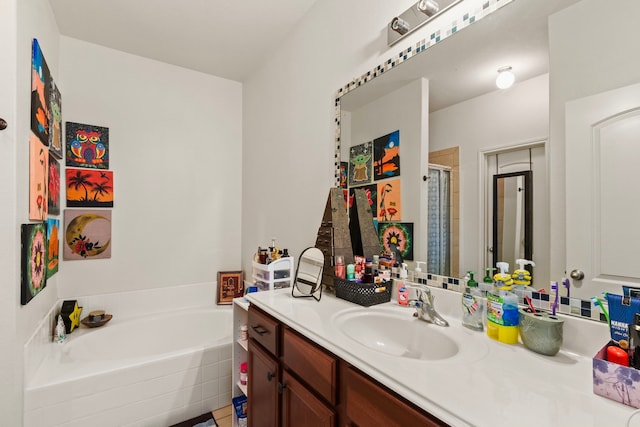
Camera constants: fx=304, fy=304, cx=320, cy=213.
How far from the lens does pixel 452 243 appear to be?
1.20m

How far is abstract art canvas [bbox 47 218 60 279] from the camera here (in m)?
1.92

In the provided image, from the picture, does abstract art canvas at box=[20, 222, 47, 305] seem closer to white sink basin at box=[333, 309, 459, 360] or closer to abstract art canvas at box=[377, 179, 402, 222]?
white sink basin at box=[333, 309, 459, 360]

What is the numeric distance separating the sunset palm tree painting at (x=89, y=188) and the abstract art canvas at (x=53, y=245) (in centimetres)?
A: 22

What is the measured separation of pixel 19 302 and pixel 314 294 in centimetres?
136

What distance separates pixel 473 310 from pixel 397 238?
464 mm

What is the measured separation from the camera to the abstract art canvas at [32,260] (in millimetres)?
1425

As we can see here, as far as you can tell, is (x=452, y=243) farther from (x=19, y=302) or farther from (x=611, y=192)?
(x=19, y=302)

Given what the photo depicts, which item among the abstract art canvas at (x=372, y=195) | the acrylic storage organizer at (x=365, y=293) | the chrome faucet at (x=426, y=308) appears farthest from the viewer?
the abstract art canvas at (x=372, y=195)

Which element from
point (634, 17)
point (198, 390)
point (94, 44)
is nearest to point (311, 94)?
point (634, 17)

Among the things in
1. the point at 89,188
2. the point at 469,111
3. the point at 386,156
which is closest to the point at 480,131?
the point at 469,111

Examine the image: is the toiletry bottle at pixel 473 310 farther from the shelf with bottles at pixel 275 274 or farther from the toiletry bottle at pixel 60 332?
the toiletry bottle at pixel 60 332

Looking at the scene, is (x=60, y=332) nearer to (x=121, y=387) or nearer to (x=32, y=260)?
(x=121, y=387)

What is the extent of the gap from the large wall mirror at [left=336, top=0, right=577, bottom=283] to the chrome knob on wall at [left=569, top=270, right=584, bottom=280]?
6 centimetres

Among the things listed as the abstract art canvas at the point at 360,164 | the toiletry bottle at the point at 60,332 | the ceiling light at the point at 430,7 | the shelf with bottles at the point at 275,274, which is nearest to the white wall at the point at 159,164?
the toiletry bottle at the point at 60,332
